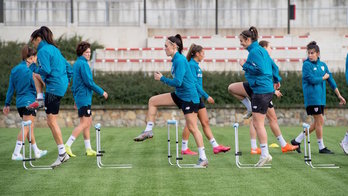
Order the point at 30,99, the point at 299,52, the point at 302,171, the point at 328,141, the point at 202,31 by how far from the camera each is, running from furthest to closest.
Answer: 1. the point at 202,31
2. the point at 299,52
3. the point at 328,141
4. the point at 30,99
5. the point at 302,171

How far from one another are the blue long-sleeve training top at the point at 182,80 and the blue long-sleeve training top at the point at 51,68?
1.81m

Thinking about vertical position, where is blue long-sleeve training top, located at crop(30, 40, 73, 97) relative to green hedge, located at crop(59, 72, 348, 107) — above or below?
above

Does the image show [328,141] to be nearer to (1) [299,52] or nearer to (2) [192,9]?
(1) [299,52]

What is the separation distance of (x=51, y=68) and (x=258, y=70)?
3477 millimetres

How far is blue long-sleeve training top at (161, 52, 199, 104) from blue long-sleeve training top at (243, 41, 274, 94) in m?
0.95

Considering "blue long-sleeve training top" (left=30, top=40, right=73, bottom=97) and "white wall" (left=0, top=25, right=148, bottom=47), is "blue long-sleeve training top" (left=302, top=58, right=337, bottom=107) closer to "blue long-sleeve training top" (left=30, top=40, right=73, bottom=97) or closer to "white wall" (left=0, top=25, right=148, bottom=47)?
"blue long-sleeve training top" (left=30, top=40, right=73, bottom=97)

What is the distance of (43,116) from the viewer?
81.8 ft

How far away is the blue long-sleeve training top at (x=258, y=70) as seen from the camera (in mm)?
11828

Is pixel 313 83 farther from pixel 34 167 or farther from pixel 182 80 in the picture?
pixel 34 167

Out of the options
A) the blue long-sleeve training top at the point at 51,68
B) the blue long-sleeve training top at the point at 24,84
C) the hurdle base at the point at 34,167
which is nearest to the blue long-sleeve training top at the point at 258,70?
the blue long-sleeve training top at the point at 51,68

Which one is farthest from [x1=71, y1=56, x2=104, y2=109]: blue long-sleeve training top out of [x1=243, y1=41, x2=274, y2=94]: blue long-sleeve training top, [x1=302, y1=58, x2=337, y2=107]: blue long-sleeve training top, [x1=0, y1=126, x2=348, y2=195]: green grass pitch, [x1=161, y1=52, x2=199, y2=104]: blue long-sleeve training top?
[x1=302, y1=58, x2=337, y2=107]: blue long-sleeve training top

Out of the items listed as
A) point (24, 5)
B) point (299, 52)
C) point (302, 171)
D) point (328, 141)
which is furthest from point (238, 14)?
point (302, 171)

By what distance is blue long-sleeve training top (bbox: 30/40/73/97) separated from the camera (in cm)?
1204

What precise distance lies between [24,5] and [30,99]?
23676 millimetres
